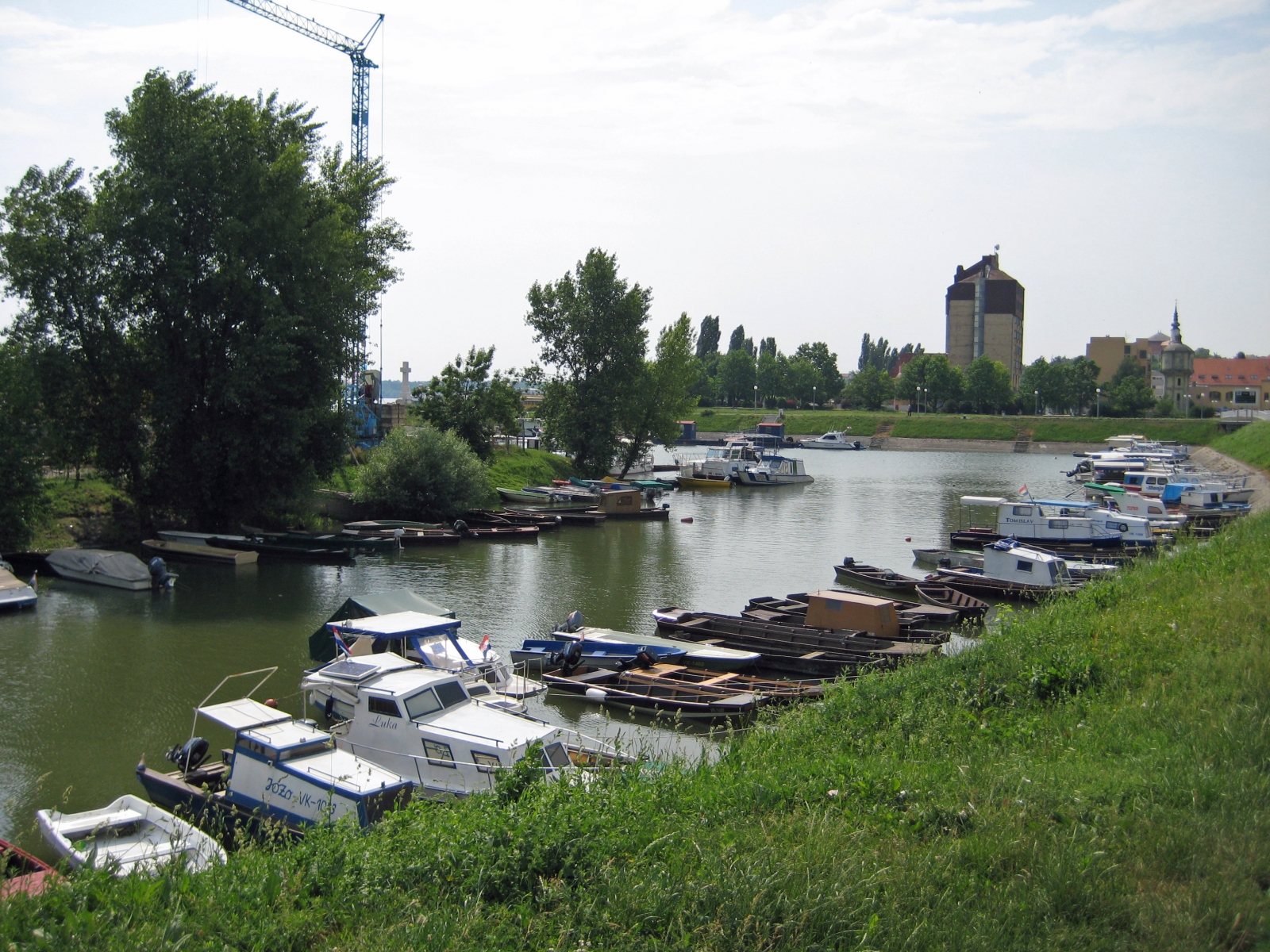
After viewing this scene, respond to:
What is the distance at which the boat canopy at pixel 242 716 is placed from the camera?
14828mm

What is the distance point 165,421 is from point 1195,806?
38.8 m

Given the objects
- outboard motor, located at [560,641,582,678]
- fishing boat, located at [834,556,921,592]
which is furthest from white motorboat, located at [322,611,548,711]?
fishing boat, located at [834,556,921,592]

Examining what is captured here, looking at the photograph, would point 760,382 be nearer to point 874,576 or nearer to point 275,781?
point 874,576

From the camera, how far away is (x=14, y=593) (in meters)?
28.5

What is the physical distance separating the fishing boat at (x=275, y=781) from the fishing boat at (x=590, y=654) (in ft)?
26.7

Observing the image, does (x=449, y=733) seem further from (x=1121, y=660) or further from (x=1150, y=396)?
(x=1150, y=396)

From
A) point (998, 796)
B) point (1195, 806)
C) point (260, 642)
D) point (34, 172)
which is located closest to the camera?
point (1195, 806)

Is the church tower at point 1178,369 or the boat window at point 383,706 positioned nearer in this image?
the boat window at point 383,706

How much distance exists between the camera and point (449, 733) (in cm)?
1550

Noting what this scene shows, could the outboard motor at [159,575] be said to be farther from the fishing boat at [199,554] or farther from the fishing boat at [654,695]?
the fishing boat at [654,695]

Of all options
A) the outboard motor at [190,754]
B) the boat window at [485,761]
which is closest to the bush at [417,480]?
the outboard motor at [190,754]

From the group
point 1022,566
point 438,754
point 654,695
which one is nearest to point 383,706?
point 438,754

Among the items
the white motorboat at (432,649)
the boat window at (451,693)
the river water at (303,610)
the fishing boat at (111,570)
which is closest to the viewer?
the boat window at (451,693)

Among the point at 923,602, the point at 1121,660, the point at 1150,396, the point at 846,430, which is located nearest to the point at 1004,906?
the point at 1121,660
